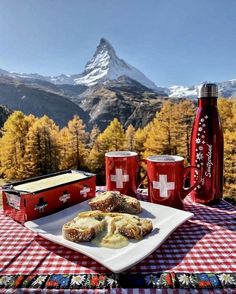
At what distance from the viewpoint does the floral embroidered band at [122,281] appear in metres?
0.79

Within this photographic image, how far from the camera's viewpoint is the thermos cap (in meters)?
1.59

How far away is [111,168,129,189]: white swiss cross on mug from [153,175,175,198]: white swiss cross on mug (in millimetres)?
242

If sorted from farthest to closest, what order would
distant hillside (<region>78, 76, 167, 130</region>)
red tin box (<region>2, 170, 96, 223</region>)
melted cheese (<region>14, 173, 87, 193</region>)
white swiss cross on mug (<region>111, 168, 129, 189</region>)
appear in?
1. distant hillside (<region>78, 76, 167, 130</region>)
2. white swiss cross on mug (<region>111, 168, 129, 189</region>)
3. melted cheese (<region>14, 173, 87, 193</region>)
4. red tin box (<region>2, 170, 96, 223</region>)

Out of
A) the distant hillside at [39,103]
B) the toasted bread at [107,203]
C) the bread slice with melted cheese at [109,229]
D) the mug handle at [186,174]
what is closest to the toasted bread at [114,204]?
the toasted bread at [107,203]

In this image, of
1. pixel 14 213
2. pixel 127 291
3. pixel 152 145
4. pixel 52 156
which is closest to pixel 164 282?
pixel 127 291

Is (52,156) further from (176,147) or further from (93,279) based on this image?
(93,279)

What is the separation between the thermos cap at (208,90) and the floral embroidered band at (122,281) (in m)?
1.04

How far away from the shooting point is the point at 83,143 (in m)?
22.1

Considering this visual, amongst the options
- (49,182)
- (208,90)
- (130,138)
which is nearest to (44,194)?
(49,182)

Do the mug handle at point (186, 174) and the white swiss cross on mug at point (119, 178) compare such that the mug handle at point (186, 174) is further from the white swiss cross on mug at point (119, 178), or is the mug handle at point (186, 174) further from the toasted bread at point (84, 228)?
the toasted bread at point (84, 228)

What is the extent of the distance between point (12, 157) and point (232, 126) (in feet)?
52.3

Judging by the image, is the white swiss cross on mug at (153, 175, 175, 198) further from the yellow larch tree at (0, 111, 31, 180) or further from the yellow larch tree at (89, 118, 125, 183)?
the yellow larch tree at (89, 118, 125, 183)

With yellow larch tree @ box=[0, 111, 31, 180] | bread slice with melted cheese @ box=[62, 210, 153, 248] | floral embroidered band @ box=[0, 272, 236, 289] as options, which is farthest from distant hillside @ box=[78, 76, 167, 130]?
floral embroidered band @ box=[0, 272, 236, 289]

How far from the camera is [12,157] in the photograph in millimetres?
20672
